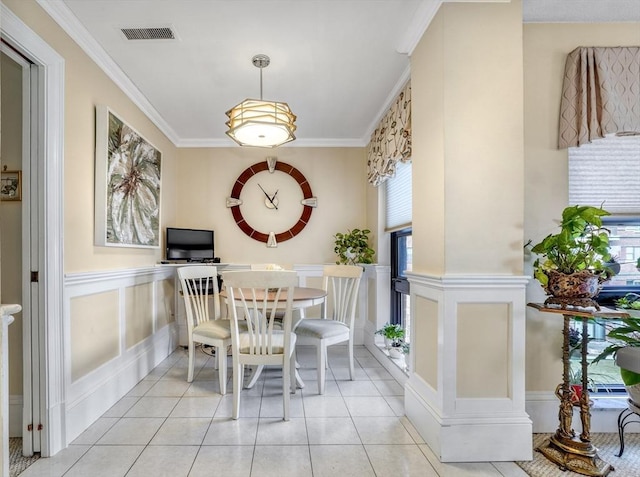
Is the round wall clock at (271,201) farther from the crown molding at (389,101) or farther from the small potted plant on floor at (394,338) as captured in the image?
the small potted plant on floor at (394,338)

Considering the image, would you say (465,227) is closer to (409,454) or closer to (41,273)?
(409,454)

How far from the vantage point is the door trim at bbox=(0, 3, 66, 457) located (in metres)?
1.97

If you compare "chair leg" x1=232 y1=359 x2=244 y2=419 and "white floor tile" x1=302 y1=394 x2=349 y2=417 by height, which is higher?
"chair leg" x1=232 y1=359 x2=244 y2=419

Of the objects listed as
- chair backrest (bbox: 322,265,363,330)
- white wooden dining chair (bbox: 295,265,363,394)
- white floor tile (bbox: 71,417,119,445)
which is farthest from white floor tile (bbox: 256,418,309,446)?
chair backrest (bbox: 322,265,363,330)

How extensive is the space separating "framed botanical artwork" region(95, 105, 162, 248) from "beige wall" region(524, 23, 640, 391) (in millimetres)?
2868

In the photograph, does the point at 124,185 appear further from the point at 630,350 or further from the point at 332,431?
the point at 630,350

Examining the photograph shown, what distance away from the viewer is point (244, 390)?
2.84m

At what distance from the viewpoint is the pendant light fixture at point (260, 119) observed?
2459 mm

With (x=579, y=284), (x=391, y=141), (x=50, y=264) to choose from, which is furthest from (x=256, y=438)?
(x=391, y=141)

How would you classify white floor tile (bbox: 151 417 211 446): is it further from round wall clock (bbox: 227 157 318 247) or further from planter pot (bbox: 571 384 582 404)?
round wall clock (bbox: 227 157 318 247)

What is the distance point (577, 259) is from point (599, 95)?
1014 mm

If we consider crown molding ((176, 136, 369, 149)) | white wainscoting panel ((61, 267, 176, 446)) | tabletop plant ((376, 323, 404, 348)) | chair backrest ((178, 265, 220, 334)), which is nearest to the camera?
white wainscoting panel ((61, 267, 176, 446))

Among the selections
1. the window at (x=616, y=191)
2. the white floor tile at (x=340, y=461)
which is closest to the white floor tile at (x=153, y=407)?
the white floor tile at (x=340, y=461)

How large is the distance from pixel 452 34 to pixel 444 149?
64 cm
